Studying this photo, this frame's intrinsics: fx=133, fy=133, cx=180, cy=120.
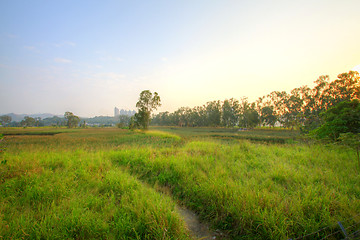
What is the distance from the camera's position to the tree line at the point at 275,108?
34500 mm

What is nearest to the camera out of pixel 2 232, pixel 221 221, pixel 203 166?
pixel 2 232

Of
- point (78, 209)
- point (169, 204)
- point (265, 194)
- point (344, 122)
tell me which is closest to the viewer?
point (78, 209)

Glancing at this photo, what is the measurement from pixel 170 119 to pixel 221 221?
111 metres

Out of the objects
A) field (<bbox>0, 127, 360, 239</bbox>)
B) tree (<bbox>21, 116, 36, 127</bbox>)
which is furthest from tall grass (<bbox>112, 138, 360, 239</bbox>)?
tree (<bbox>21, 116, 36, 127</bbox>)

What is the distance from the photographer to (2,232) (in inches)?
102

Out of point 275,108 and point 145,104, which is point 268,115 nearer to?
point 275,108

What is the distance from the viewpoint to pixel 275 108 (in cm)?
6775

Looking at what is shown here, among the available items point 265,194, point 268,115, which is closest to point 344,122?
point 265,194

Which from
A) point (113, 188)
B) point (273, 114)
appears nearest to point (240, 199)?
point (113, 188)

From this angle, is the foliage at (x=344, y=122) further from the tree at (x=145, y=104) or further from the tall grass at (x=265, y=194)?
the tree at (x=145, y=104)

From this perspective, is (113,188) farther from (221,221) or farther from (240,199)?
(240,199)

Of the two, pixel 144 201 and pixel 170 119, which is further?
pixel 170 119

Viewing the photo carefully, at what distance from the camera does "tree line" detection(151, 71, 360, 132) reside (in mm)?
34500

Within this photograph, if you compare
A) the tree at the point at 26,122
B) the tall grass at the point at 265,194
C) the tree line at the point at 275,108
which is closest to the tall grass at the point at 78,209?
the tall grass at the point at 265,194
